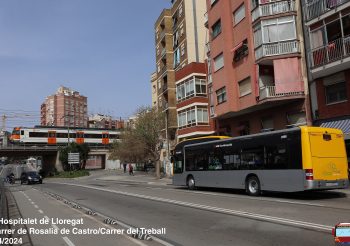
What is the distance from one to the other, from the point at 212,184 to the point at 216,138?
3.13 meters

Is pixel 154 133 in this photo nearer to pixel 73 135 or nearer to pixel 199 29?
pixel 199 29

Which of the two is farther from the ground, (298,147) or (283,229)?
(298,147)

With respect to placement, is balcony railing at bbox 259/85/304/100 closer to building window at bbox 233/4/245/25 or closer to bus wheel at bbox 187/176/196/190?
building window at bbox 233/4/245/25

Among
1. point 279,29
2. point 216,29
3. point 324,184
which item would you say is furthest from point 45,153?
point 324,184

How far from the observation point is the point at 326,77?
81.2ft

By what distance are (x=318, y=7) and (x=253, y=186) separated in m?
12.5

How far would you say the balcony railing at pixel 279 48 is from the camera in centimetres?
→ 2734

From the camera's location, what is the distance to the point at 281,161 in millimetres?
17812

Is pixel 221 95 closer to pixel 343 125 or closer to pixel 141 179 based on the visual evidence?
pixel 343 125

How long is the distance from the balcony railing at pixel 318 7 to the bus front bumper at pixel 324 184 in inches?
431

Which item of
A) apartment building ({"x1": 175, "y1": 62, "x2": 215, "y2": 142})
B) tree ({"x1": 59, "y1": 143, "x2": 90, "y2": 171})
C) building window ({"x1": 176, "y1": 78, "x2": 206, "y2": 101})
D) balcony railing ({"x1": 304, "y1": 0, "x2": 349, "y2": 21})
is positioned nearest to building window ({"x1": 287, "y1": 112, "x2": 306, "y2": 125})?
balcony railing ({"x1": 304, "y1": 0, "x2": 349, "y2": 21})

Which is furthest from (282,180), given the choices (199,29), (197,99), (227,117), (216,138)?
(199,29)

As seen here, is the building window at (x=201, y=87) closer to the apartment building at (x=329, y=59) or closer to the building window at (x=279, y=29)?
the building window at (x=279, y=29)

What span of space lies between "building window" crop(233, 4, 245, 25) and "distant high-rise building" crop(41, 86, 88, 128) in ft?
376
